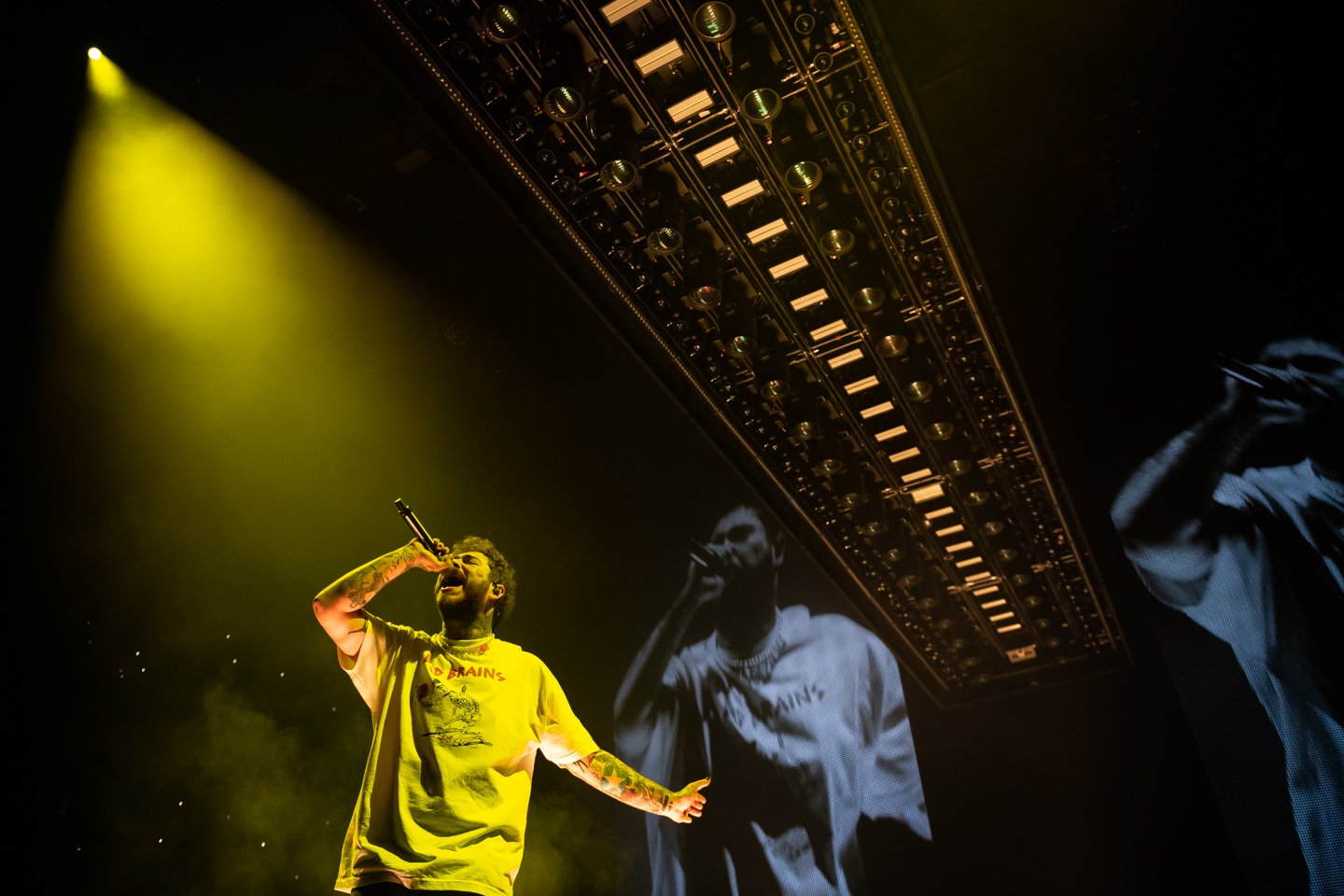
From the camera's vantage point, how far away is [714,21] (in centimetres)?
419

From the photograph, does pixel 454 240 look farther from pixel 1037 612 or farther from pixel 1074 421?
pixel 1037 612

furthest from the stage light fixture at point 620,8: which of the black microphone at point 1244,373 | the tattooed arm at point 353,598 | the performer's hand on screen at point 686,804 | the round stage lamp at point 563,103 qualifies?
the black microphone at point 1244,373

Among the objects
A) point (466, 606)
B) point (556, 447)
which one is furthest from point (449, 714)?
point (556, 447)

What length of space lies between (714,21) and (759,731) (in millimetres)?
5565

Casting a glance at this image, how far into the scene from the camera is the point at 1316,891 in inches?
247

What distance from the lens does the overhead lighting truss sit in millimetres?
4285

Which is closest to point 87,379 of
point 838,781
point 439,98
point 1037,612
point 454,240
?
point 439,98

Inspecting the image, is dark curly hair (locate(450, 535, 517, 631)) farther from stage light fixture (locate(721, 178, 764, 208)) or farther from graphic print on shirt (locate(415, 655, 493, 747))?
stage light fixture (locate(721, 178, 764, 208))

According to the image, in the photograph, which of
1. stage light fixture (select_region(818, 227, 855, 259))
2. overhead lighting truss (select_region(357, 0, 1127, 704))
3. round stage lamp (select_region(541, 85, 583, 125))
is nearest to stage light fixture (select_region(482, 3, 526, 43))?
overhead lighting truss (select_region(357, 0, 1127, 704))

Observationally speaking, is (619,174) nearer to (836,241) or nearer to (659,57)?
(659,57)

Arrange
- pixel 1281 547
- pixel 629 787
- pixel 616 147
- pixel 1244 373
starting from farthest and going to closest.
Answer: pixel 1244 373, pixel 1281 547, pixel 616 147, pixel 629 787

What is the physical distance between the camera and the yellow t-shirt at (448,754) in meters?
2.42

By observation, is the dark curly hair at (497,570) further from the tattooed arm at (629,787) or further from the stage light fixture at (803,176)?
the stage light fixture at (803,176)

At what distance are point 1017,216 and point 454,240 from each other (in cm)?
462
